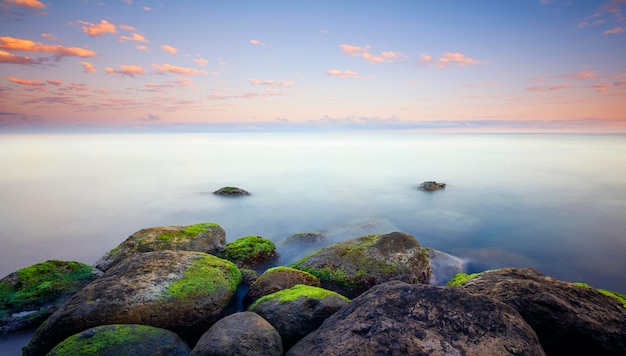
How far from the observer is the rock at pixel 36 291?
8.67 meters

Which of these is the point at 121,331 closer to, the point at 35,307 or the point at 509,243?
the point at 35,307

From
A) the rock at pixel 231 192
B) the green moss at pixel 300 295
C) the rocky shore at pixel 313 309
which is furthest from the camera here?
the rock at pixel 231 192

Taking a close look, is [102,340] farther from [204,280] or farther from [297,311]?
[297,311]

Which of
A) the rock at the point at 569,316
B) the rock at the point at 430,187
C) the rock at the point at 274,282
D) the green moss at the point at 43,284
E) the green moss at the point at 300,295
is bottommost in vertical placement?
the rock at the point at 430,187

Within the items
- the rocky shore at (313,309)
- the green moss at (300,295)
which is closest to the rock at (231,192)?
the rocky shore at (313,309)

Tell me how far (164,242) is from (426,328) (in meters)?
10.6

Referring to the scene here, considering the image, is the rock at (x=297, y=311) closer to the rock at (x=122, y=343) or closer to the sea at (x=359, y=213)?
the rock at (x=122, y=343)

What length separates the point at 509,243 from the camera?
1709 cm

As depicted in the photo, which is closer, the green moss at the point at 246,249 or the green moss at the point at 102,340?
the green moss at the point at 102,340

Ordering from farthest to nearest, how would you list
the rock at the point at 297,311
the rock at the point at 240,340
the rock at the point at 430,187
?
the rock at the point at 430,187 < the rock at the point at 297,311 < the rock at the point at 240,340

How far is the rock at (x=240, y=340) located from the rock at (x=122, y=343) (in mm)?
1069

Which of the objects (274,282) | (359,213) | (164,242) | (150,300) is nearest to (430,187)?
(359,213)

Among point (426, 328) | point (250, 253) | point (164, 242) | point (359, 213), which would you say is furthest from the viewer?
point (359, 213)

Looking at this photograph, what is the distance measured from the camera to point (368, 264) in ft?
34.4
